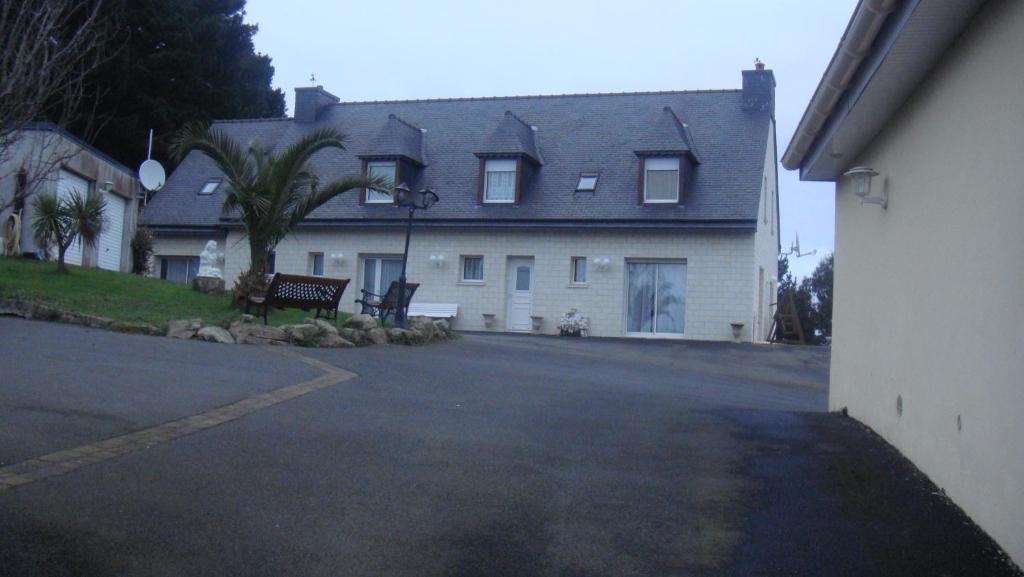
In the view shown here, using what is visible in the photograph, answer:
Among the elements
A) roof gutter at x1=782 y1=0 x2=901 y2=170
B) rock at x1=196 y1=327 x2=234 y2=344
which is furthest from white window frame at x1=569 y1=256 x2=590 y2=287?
roof gutter at x1=782 y1=0 x2=901 y2=170

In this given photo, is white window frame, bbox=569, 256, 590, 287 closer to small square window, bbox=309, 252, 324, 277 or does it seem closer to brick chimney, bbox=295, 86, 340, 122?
small square window, bbox=309, 252, 324, 277

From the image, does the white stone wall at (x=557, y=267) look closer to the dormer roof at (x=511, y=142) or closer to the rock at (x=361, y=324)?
the dormer roof at (x=511, y=142)

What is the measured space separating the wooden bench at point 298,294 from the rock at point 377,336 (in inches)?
48.0

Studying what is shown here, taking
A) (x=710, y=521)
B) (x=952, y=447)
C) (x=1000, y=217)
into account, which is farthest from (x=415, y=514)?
(x=1000, y=217)

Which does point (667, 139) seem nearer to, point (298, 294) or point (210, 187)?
point (298, 294)

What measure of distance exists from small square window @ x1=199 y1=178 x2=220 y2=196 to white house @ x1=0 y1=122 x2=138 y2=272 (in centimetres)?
794

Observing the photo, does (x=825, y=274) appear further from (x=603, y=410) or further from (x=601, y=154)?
(x=603, y=410)

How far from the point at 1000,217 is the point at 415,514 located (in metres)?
3.57

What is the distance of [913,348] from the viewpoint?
24.7 ft

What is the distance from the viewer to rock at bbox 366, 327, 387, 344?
16.4 m

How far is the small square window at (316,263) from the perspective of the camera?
31812 millimetres

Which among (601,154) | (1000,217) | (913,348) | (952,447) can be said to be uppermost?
(601,154)

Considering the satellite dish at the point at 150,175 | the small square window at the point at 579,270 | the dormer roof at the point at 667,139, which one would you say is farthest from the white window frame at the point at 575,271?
the satellite dish at the point at 150,175

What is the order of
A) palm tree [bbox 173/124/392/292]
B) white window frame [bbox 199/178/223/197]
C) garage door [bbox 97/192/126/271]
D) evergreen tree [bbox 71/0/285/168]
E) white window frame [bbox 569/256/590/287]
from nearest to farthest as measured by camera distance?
palm tree [bbox 173/124/392/292] < garage door [bbox 97/192/126/271] < white window frame [bbox 569/256/590/287] < white window frame [bbox 199/178/223/197] < evergreen tree [bbox 71/0/285/168]
